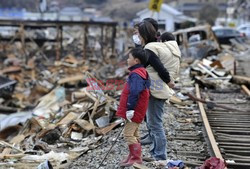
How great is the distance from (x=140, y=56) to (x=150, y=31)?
0.54 m

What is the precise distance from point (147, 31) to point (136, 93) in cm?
94

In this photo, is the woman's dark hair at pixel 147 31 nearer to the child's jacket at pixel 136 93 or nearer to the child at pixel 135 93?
the child at pixel 135 93

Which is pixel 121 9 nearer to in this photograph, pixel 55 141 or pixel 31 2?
pixel 31 2

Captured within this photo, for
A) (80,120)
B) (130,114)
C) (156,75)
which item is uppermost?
(156,75)

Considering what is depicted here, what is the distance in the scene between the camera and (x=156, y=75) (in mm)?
5852

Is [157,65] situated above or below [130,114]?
above

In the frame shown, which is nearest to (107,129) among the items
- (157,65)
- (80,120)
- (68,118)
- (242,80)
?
(80,120)

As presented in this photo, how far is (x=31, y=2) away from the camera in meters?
88.9

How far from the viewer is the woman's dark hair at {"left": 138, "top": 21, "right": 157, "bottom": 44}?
5864mm

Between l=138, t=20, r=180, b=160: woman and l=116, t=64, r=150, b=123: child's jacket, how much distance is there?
30 cm

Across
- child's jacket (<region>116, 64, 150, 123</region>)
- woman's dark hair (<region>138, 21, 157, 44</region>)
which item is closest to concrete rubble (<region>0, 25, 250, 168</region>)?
child's jacket (<region>116, 64, 150, 123</region>)

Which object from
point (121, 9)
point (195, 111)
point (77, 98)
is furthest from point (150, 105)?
point (121, 9)

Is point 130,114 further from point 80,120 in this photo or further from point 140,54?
point 80,120

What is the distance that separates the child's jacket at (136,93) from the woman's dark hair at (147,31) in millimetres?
550
